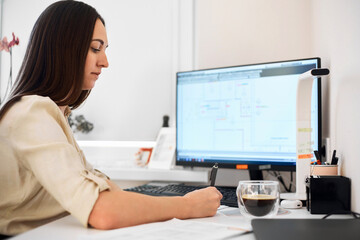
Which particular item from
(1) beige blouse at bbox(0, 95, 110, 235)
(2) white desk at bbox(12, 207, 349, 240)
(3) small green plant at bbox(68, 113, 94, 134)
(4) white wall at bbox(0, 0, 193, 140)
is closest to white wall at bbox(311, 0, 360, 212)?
(2) white desk at bbox(12, 207, 349, 240)

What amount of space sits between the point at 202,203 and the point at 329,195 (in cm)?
35

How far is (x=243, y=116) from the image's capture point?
5.34 ft

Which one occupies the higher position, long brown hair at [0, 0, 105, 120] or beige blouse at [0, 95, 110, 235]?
long brown hair at [0, 0, 105, 120]

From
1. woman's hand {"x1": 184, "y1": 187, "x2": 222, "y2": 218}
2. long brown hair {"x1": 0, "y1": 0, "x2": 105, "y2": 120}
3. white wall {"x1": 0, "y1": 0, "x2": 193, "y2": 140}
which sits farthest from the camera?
white wall {"x1": 0, "y1": 0, "x2": 193, "y2": 140}

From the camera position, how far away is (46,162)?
2.81 feet

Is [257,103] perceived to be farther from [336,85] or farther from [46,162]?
[46,162]

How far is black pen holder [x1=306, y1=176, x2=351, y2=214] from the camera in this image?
3.43ft

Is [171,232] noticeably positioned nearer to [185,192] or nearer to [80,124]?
[185,192]

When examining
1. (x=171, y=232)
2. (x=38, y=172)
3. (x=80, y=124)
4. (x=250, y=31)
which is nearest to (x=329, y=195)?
(x=171, y=232)

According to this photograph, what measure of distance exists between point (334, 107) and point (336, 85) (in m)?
0.08

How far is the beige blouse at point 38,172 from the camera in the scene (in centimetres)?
84

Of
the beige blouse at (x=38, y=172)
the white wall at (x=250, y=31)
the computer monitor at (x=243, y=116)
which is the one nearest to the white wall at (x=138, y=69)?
the white wall at (x=250, y=31)

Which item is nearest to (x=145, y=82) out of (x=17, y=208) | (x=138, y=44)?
(x=138, y=44)

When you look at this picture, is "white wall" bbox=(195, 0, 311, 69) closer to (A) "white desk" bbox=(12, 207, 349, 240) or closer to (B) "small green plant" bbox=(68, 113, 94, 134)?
(B) "small green plant" bbox=(68, 113, 94, 134)
